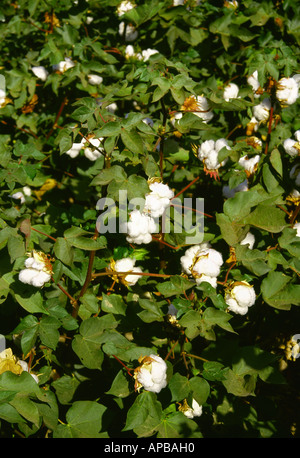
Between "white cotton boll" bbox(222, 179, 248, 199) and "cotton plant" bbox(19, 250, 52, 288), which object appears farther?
"white cotton boll" bbox(222, 179, 248, 199)

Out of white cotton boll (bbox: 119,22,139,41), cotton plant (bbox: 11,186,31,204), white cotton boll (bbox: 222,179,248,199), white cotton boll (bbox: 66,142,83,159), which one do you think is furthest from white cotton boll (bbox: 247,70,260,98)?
cotton plant (bbox: 11,186,31,204)

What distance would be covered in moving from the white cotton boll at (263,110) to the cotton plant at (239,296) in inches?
39.4

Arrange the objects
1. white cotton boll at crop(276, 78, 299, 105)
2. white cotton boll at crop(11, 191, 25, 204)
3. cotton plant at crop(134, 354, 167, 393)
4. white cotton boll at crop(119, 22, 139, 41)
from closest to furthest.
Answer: cotton plant at crop(134, 354, 167, 393)
white cotton boll at crop(276, 78, 299, 105)
white cotton boll at crop(11, 191, 25, 204)
white cotton boll at crop(119, 22, 139, 41)

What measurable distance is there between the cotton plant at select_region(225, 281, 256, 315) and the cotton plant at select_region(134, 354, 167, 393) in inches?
13.7

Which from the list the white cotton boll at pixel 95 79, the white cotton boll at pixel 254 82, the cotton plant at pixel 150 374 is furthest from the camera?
the white cotton boll at pixel 95 79

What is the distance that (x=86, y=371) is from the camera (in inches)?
73.2

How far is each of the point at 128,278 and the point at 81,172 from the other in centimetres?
84

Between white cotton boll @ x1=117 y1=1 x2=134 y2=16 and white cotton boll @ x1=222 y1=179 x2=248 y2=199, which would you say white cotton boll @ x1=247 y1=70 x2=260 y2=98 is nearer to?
white cotton boll @ x1=222 y1=179 x2=248 y2=199

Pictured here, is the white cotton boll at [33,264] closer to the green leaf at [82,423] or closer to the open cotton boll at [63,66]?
the green leaf at [82,423]

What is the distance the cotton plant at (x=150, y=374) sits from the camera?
1.36 m

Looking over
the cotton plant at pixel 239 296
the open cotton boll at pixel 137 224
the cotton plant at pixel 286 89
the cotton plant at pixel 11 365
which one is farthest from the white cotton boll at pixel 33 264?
the cotton plant at pixel 286 89

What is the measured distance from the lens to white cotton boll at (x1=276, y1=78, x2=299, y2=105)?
1911mm

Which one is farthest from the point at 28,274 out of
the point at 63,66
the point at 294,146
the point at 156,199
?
the point at 63,66

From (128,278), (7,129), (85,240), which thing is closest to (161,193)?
(85,240)
